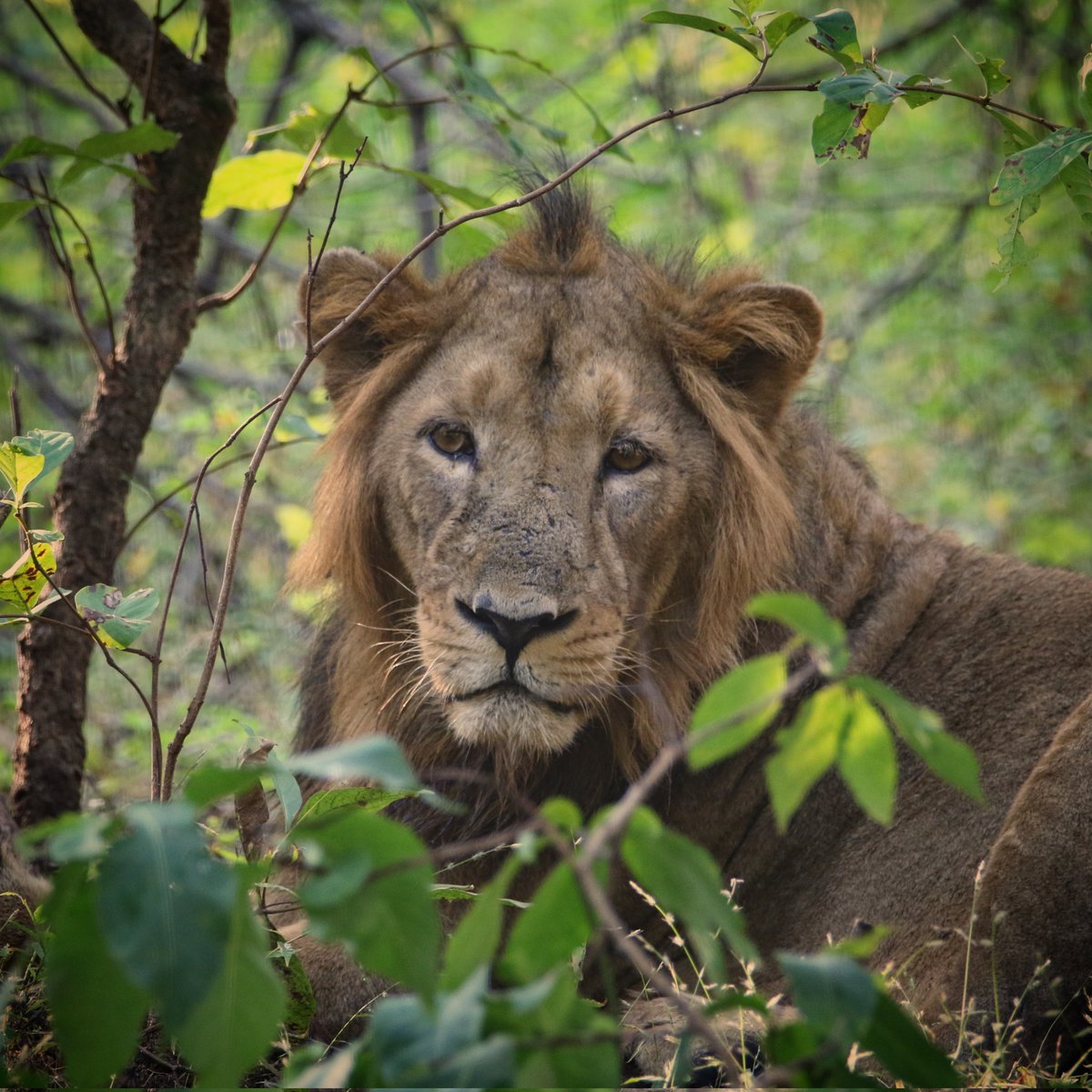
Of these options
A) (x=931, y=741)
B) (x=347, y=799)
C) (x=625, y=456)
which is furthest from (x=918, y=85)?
(x=347, y=799)

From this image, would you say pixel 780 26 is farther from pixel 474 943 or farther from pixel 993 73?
pixel 474 943

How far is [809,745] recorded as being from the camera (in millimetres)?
1537

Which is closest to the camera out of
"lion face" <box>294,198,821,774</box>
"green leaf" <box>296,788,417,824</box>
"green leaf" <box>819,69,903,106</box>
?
"green leaf" <box>296,788,417,824</box>

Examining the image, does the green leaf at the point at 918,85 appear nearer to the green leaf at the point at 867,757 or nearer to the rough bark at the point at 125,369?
the green leaf at the point at 867,757

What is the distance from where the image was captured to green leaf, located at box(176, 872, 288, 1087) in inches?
54.3

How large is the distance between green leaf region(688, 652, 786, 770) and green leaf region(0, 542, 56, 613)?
1906 mm

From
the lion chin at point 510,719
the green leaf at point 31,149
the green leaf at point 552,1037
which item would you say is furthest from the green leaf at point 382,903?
the green leaf at point 31,149

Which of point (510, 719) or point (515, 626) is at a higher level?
point (515, 626)

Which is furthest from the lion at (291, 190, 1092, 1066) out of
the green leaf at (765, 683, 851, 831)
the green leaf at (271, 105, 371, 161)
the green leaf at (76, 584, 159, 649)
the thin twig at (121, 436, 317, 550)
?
the green leaf at (765, 683, 851, 831)

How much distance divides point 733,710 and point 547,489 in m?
2.01

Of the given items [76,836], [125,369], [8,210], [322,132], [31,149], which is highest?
[322,132]

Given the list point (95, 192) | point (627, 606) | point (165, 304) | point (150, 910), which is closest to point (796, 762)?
point (150, 910)

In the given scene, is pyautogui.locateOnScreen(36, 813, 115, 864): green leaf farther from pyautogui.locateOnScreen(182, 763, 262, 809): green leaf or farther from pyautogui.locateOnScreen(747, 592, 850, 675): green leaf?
pyautogui.locateOnScreen(747, 592, 850, 675): green leaf

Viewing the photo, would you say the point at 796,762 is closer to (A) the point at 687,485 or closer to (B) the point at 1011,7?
(A) the point at 687,485
